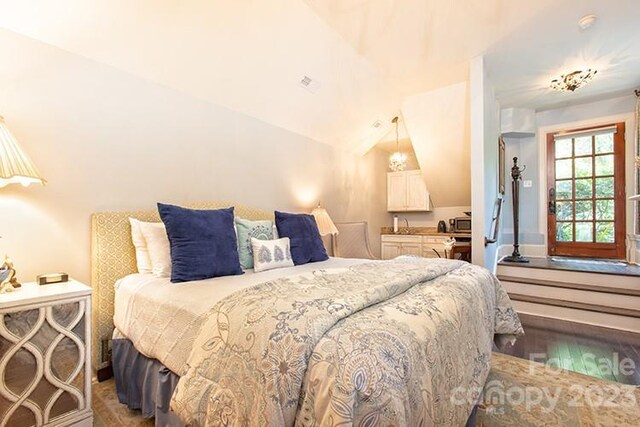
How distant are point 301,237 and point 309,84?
173cm

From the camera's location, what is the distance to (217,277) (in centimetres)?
193

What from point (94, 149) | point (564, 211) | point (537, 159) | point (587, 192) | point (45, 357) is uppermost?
point (537, 159)

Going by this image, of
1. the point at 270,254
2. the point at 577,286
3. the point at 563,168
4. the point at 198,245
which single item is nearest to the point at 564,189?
the point at 563,168

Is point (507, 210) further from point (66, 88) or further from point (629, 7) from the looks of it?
point (66, 88)

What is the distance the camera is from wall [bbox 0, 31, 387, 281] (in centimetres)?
183

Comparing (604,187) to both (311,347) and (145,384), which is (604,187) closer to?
(311,347)

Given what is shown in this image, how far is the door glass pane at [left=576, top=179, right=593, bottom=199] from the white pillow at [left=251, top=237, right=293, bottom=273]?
16.4 ft

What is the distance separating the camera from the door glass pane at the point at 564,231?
16.0 ft

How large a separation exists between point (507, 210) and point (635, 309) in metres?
2.49

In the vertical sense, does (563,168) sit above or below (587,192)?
above

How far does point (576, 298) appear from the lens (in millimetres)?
3385

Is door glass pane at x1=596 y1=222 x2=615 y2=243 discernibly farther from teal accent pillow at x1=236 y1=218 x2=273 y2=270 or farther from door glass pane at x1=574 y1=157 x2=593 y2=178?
teal accent pillow at x1=236 y1=218 x2=273 y2=270

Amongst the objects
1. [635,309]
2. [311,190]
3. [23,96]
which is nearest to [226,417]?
[23,96]

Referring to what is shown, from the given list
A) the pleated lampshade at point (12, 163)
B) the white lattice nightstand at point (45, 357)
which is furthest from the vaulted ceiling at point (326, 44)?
the white lattice nightstand at point (45, 357)
